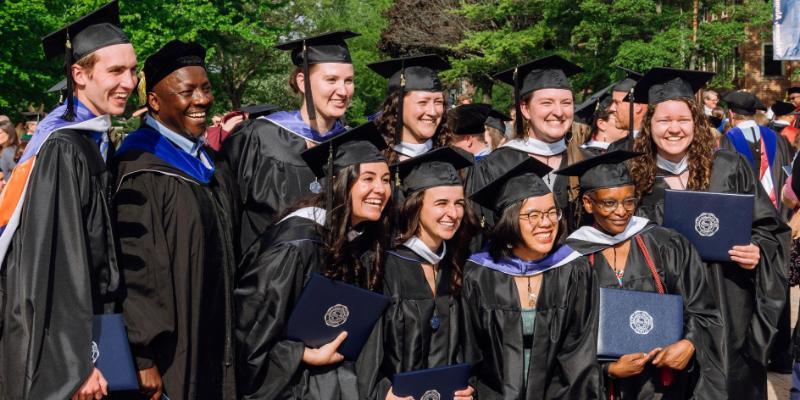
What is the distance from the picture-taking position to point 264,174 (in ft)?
16.3

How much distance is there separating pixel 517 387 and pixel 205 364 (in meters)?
1.40

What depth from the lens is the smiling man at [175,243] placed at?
12.2ft

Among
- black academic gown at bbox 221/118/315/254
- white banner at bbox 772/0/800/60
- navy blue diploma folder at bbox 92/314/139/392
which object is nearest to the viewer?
navy blue diploma folder at bbox 92/314/139/392

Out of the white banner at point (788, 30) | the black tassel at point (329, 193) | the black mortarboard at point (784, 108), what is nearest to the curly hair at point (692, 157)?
the black tassel at point (329, 193)

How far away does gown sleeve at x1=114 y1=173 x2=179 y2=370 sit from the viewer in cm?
368

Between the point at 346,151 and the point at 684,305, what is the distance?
1801 millimetres

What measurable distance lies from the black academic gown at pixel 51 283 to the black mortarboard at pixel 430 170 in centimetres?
160

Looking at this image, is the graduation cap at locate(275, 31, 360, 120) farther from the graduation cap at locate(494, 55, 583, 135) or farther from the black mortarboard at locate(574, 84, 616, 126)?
the black mortarboard at locate(574, 84, 616, 126)

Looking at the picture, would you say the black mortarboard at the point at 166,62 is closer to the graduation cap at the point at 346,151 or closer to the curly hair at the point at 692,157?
the graduation cap at the point at 346,151

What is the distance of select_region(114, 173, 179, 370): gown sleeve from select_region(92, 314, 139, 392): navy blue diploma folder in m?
0.19

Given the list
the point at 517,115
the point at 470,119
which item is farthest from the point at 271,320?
the point at 470,119

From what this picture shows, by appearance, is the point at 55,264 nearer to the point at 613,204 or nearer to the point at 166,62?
the point at 166,62

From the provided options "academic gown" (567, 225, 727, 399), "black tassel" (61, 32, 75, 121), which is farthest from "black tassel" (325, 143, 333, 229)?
"academic gown" (567, 225, 727, 399)

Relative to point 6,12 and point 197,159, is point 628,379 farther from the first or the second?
point 6,12
